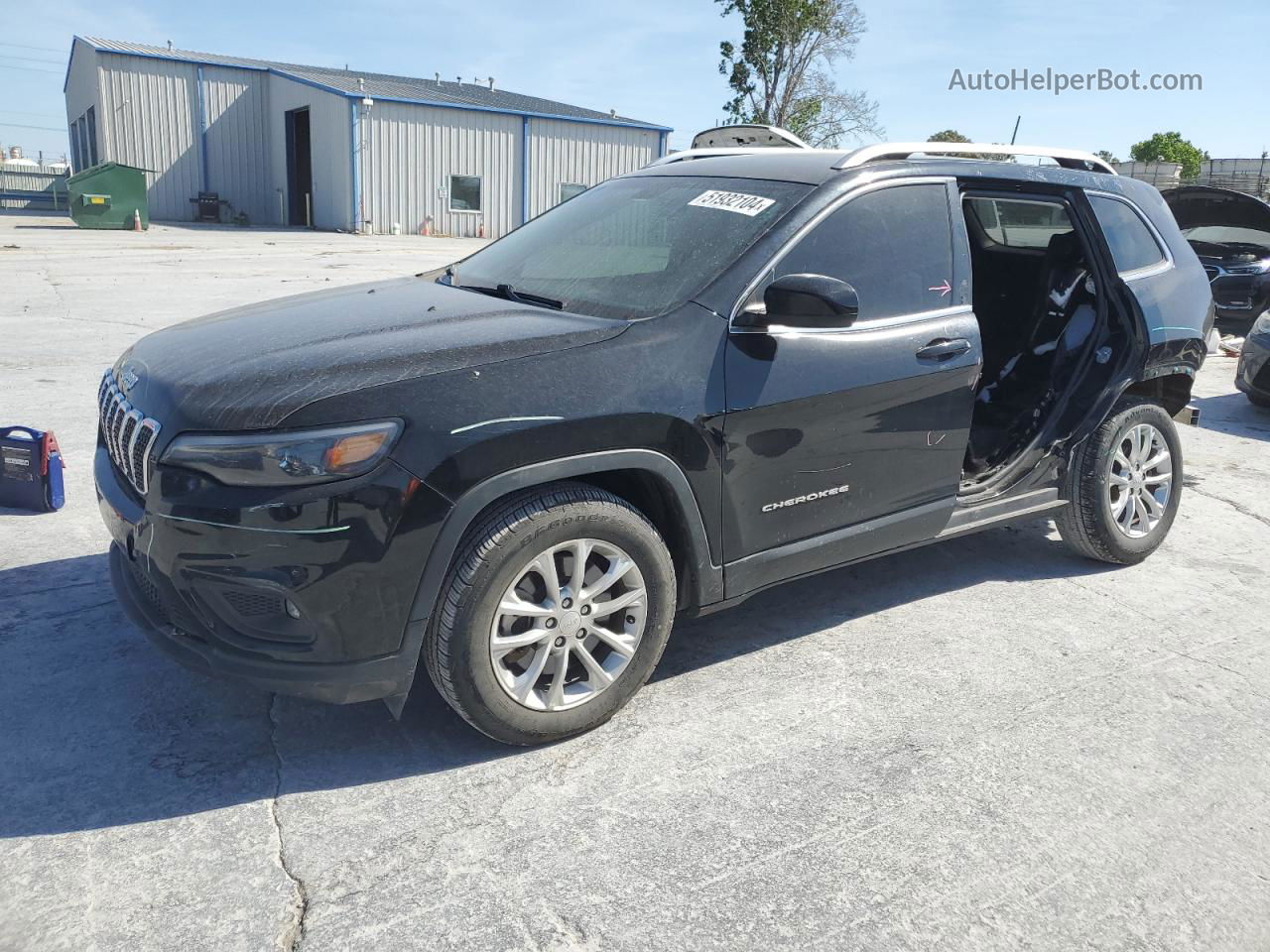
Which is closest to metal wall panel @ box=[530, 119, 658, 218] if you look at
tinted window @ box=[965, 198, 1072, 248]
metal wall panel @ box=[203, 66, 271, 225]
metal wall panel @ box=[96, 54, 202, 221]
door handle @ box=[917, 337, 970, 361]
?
metal wall panel @ box=[203, 66, 271, 225]

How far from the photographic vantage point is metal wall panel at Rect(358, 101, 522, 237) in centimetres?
3019

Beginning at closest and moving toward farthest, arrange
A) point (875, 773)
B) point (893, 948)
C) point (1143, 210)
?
Answer: point (893, 948) → point (875, 773) → point (1143, 210)

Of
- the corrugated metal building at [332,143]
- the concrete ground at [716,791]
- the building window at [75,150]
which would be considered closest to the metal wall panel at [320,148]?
the corrugated metal building at [332,143]

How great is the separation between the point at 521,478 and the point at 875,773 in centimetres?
138

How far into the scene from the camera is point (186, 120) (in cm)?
3231

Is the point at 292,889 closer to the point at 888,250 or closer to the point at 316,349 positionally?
the point at 316,349

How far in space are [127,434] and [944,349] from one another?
9.21ft

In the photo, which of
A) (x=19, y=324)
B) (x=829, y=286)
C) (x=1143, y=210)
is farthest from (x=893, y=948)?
(x=19, y=324)

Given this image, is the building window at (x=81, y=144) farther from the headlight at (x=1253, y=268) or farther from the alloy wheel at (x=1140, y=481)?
the alloy wheel at (x=1140, y=481)

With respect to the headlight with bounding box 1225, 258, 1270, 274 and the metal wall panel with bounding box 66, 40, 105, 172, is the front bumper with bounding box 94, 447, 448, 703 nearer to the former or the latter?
the headlight with bounding box 1225, 258, 1270, 274

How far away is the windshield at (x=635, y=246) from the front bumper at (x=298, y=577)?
108 centimetres

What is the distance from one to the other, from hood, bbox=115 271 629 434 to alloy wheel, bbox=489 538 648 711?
24.9 inches

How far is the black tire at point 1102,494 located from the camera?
455 cm

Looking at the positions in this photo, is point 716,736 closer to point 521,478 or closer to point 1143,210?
point 521,478
